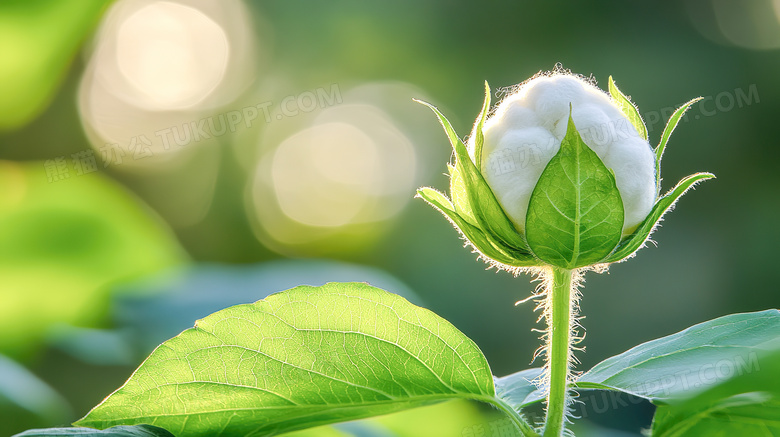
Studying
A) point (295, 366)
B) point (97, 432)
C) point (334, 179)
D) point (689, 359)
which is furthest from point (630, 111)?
point (334, 179)

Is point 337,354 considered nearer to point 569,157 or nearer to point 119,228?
point 569,157

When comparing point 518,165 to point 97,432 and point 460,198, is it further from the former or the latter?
point 97,432

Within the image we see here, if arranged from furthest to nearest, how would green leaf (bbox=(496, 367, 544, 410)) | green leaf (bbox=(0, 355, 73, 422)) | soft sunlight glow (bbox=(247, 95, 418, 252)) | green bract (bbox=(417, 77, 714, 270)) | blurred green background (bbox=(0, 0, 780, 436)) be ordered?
soft sunlight glow (bbox=(247, 95, 418, 252)) → blurred green background (bbox=(0, 0, 780, 436)) → green leaf (bbox=(0, 355, 73, 422)) → green leaf (bbox=(496, 367, 544, 410)) → green bract (bbox=(417, 77, 714, 270))

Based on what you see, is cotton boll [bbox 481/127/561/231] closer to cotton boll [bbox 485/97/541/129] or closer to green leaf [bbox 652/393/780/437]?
cotton boll [bbox 485/97/541/129]

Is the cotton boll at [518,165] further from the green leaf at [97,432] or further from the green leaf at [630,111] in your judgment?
the green leaf at [97,432]

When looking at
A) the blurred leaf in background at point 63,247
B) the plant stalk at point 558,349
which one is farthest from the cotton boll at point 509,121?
the blurred leaf in background at point 63,247

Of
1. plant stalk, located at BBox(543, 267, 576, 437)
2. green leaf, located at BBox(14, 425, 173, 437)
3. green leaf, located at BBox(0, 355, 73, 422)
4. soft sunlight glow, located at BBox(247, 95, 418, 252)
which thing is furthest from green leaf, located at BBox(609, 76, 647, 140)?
soft sunlight glow, located at BBox(247, 95, 418, 252)

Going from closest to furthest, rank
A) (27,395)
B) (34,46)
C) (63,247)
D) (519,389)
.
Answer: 1. (519,389)
2. (27,395)
3. (34,46)
4. (63,247)
